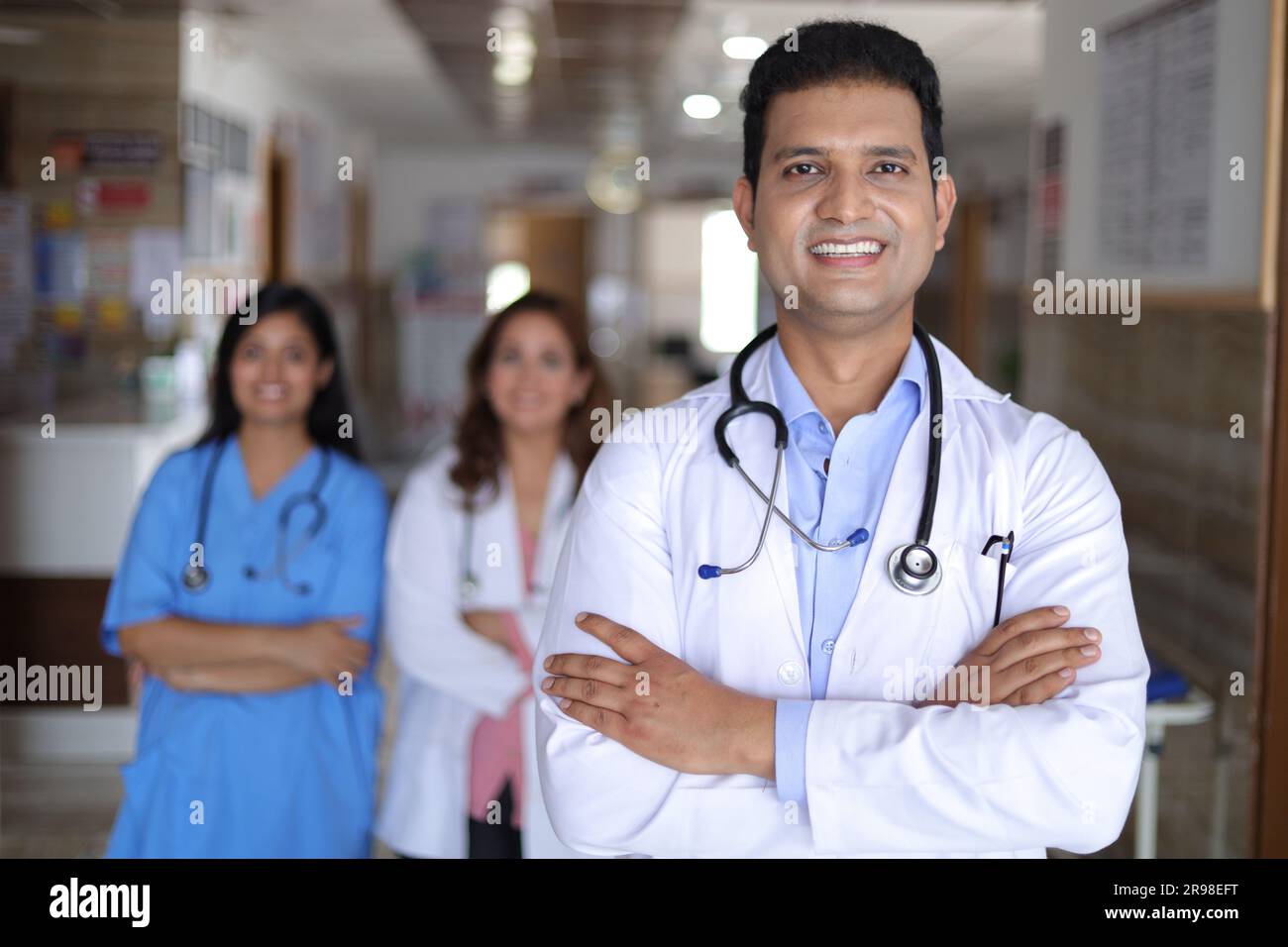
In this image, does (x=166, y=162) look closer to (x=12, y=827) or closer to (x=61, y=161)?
(x=61, y=161)

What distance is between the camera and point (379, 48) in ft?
20.3

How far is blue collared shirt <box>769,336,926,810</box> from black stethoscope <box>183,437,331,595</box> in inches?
39.8

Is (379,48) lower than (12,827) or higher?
higher

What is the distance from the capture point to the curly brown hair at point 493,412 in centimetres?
225

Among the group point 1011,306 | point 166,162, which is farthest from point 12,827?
point 1011,306

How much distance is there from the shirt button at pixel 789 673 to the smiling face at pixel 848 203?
0.34m

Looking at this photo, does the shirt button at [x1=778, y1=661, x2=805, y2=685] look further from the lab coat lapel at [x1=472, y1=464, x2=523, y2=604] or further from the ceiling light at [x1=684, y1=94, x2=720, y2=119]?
the ceiling light at [x1=684, y1=94, x2=720, y2=119]

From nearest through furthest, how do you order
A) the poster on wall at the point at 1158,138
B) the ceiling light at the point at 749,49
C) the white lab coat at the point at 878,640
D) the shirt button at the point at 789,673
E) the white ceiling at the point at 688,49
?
the white lab coat at the point at 878,640 → the shirt button at the point at 789,673 → the ceiling light at the point at 749,49 → the poster on wall at the point at 1158,138 → the white ceiling at the point at 688,49

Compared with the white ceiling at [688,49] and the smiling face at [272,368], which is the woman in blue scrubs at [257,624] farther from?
the white ceiling at [688,49]

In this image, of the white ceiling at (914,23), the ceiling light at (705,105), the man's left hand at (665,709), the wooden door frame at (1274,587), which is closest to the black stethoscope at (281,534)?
the man's left hand at (665,709)

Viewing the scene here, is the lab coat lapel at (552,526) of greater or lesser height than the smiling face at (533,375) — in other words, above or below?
below

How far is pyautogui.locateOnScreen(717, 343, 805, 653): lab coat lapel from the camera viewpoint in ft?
4.25

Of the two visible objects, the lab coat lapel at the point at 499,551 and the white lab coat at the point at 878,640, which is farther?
the lab coat lapel at the point at 499,551

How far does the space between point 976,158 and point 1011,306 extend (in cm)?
139
